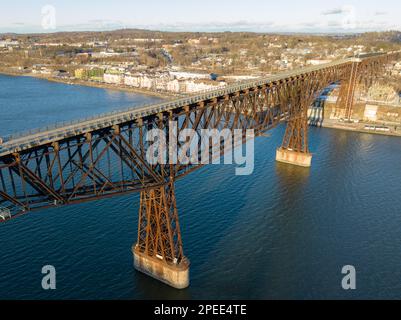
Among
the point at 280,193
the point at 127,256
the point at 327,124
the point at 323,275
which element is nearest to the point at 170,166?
the point at 127,256

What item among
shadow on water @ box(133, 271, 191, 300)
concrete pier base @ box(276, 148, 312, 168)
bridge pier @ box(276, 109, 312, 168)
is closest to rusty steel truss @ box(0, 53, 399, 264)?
shadow on water @ box(133, 271, 191, 300)

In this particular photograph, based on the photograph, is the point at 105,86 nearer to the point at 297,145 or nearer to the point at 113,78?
the point at 113,78

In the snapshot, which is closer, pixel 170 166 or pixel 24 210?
pixel 24 210

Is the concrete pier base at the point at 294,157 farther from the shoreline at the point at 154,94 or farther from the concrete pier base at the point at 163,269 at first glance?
the concrete pier base at the point at 163,269

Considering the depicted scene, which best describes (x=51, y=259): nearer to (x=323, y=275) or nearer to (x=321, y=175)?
(x=323, y=275)

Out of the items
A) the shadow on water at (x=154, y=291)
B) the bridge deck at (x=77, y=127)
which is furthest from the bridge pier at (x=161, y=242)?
the bridge deck at (x=77, y=127)

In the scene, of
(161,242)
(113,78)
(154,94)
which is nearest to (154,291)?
(161,242)

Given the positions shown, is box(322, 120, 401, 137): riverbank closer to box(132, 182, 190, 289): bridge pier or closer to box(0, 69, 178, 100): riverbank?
box(0, 69, 178, 100): riverbank
